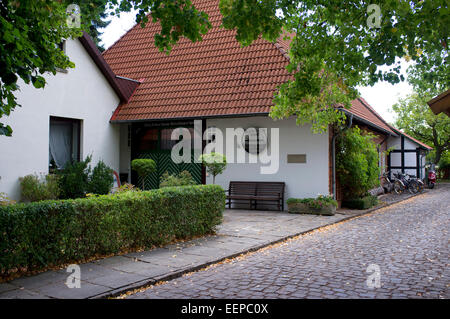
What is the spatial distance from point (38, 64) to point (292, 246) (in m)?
5.75

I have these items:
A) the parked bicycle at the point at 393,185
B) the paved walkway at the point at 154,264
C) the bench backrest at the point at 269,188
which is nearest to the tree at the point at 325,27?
the paved walkway at the point at 154,264

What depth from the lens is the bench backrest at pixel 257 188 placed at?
555 inches

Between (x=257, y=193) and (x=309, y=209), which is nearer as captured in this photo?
(x=309, y=209)

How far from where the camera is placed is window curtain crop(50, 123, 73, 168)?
44.1ft

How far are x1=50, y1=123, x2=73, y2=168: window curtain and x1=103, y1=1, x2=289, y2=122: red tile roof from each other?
2065 mm

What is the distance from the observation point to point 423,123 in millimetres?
39062

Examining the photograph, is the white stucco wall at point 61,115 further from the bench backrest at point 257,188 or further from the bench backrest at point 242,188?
the bench backrest at point 257,188

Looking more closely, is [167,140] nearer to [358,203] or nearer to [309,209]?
[309,209]

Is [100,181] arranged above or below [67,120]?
below

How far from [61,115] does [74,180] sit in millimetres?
2143

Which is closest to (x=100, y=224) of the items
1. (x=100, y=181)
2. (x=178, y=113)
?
(x=100, y=181)

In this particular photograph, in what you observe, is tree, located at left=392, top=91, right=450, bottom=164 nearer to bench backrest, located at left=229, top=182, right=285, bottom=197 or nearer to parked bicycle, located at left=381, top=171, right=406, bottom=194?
parked bicycle, located at left=381, top=171, right=406, bottom=194
